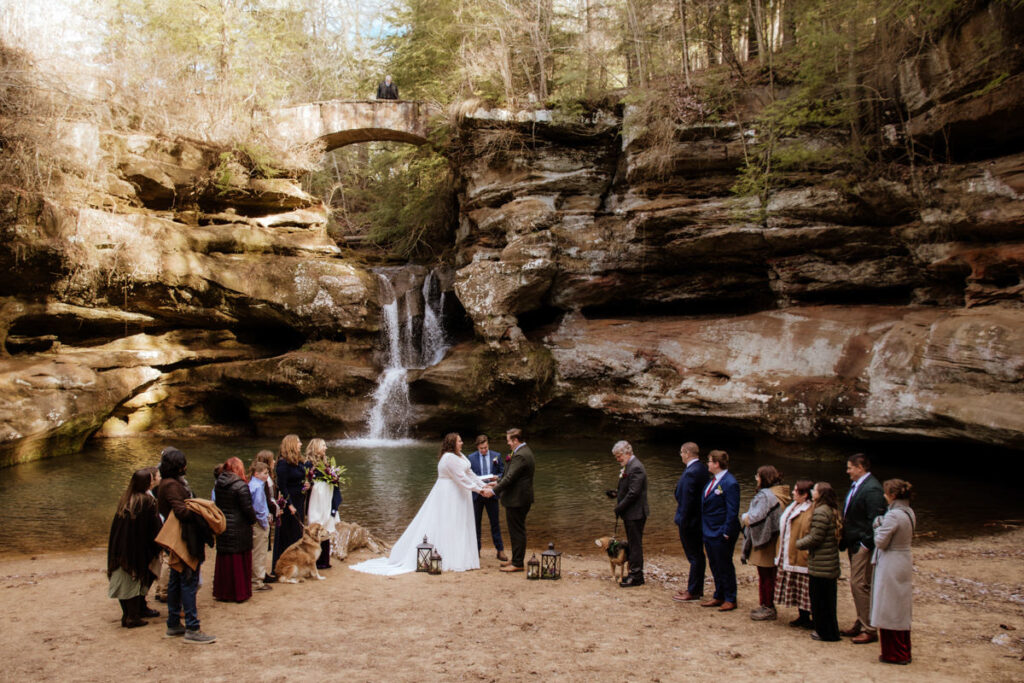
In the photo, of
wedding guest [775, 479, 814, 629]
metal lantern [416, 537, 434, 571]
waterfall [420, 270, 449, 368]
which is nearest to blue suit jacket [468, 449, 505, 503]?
metal lantern [416, 537, 434, 571]

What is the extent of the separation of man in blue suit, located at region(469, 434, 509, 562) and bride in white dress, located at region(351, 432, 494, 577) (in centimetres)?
38

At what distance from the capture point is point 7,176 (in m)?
16.0

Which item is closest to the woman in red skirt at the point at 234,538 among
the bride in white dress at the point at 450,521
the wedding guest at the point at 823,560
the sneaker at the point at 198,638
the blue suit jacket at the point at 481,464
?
the sneaker at the point at 198,638

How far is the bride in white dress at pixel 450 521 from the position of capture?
8.02m

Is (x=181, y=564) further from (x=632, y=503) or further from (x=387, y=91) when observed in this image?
(x=387, y=91)

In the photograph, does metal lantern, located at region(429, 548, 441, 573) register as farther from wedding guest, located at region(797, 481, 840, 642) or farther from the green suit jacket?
wedding guest, located at region(797, 481, 840, 642)

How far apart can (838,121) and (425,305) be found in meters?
13.6

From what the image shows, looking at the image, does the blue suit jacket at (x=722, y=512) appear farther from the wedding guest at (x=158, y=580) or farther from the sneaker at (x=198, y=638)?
the wedding guest at (x=158, y=580)

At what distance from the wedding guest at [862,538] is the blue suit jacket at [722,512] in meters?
0.95

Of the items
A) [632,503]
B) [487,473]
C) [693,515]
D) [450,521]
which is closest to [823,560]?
[693,515]

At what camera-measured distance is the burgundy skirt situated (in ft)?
21.8

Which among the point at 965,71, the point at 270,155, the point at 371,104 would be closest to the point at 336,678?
the point at 965,71

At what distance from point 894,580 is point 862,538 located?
0.62 meters

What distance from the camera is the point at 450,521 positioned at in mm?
8086
